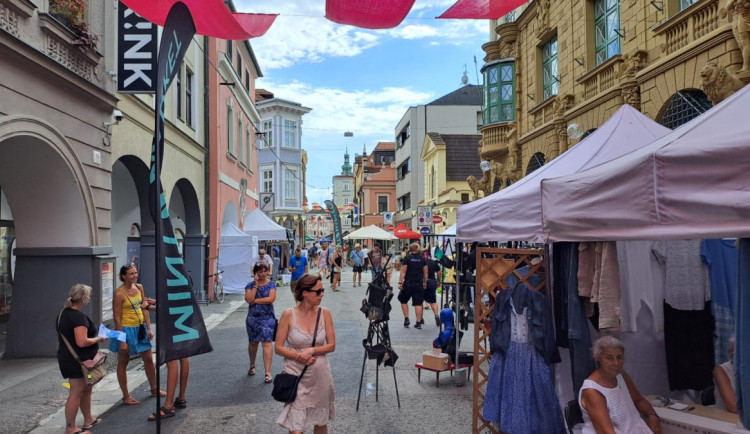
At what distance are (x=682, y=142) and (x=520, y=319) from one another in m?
2.39

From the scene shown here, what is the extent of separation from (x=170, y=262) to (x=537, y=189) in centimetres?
328

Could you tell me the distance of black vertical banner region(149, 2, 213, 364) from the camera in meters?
4.39

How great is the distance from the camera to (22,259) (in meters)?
9.33

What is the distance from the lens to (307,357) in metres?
4.44

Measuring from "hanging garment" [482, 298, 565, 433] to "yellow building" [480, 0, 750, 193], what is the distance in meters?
5.45

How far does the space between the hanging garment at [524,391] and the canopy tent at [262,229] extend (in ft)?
61.2

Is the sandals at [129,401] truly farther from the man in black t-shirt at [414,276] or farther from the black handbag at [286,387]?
the man in black t-shirt at [414,276]

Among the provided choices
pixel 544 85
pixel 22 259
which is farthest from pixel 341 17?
pixel 544 85

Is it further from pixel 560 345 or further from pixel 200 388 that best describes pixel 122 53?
pixel 560 345

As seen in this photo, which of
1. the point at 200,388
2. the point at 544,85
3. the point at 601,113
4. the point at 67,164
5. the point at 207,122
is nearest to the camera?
the point at 200,388

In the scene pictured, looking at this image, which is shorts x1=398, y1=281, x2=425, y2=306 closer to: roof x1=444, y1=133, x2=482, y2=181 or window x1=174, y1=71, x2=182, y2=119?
window x1=174, y1=71, x2=182, y2=119

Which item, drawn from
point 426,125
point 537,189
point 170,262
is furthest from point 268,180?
point 537,189

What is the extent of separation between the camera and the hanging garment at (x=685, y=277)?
16.8ft

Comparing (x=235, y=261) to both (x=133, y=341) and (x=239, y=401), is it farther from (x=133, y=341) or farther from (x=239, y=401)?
(x=133, y=341)
